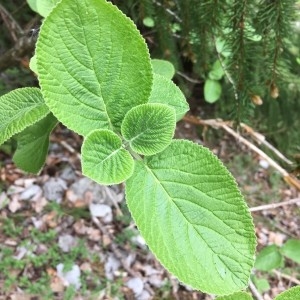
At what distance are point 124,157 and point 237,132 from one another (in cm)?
77

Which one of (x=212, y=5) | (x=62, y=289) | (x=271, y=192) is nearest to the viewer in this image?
(x=212, y=5)

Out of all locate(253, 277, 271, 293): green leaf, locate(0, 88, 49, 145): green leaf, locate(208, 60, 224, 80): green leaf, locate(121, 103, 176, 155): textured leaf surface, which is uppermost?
locate(0, 88, 49, 145): green leaf

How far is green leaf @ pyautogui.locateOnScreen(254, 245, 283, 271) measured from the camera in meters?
1.41

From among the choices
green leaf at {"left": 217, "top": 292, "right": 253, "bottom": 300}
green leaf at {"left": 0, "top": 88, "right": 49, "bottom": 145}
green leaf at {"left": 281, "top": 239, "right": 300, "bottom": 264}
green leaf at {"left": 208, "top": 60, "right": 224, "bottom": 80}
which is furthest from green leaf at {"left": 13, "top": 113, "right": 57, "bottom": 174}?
green leaf at {"left": 208, "top": 60, "right": 224, "bottom": 80}

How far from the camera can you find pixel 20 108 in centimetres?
65

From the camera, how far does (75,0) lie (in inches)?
20.0

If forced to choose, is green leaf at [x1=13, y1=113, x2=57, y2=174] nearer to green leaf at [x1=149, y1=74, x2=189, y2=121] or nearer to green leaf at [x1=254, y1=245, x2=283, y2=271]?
green leaf at [x1=149, y1=74, x2=189, y2=121]

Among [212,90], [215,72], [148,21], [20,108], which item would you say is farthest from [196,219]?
[212,90]

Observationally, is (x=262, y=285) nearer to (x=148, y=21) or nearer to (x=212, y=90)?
(x=212, y=90)

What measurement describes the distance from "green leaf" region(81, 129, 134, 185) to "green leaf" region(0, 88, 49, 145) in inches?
4.0

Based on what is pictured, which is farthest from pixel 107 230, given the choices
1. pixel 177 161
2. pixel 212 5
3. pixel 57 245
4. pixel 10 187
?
pixel 177 161

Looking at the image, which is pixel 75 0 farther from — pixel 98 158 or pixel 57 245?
pixel 57 245

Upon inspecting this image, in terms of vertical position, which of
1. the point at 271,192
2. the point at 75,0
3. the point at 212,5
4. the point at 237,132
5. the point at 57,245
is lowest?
the point at 271,192

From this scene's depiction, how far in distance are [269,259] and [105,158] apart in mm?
1001
